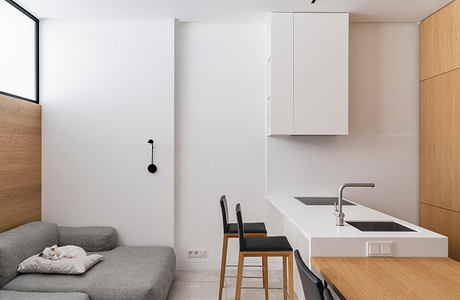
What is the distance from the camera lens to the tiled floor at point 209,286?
2857 millimetres

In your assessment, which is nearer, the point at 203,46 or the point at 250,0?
the point at 250,0

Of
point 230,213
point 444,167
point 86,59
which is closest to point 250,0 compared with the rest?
point 86,59

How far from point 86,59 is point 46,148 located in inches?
40.2

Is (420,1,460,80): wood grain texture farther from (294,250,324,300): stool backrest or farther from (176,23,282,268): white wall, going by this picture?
(294,250,324,300): stool backrest

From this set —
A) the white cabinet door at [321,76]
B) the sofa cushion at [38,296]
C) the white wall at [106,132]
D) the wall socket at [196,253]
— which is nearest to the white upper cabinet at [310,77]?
the white cabinet door at [321,76]

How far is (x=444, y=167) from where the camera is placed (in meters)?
2.98

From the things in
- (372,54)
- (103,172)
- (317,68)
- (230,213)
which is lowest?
(230,213)

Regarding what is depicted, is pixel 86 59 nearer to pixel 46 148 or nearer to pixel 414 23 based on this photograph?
pixel 46 148

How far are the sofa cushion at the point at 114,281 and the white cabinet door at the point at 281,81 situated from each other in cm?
165

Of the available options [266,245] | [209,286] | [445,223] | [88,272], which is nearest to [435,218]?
[445,223]

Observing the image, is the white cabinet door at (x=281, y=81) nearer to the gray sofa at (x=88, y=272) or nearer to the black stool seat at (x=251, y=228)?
the black stool seat at (x=251, y=228)

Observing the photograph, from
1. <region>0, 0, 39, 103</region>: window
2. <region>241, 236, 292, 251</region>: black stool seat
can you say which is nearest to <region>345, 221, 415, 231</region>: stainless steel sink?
<region>241, 236, 292, 251</region>: black stool seat

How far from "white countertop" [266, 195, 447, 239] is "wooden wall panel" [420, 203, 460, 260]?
0.90 metres

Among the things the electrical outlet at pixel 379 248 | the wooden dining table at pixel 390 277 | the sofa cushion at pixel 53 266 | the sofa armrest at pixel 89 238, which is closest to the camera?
the wooden dining table at pixel 390 277
